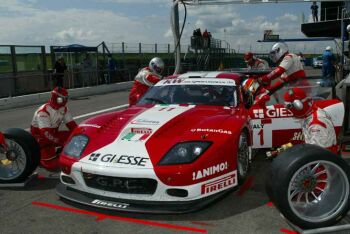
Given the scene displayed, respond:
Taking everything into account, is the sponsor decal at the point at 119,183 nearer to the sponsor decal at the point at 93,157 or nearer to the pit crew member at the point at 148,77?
the sponsor decal at the point at 93,157

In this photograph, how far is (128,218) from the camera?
3652 mm

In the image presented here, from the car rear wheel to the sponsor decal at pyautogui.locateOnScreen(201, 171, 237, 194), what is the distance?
0.22 metres

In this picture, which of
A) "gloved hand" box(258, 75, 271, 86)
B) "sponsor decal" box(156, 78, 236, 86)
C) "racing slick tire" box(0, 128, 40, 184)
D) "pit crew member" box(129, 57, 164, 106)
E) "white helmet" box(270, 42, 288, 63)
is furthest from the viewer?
"pit crew member" box(129, 57, 164, 106)

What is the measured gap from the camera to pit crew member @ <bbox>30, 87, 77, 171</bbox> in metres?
5.16

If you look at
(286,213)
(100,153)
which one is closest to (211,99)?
(100,153)

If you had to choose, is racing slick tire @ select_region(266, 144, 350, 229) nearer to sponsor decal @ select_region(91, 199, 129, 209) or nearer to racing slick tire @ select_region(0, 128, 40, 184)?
sponsor decal @ select_region(91, 199, 129, 209)

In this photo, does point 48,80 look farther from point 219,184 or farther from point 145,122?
point 219,184

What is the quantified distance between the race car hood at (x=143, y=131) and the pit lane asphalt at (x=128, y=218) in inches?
20.5

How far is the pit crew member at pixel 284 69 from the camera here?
5.71m

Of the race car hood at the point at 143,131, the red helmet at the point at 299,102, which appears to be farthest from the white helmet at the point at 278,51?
the red helmet at the point at 299,102

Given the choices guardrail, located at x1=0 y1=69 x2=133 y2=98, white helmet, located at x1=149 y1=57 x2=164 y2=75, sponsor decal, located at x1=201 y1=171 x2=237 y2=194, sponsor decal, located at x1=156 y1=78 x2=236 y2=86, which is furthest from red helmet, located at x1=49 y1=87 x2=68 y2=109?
guardrail, located at x1=0 y1=69 x2=133 y2=98

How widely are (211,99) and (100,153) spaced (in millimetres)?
1845

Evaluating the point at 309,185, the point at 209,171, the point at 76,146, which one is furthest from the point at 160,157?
the point at 309,185

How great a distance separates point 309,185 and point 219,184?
0.81 m
